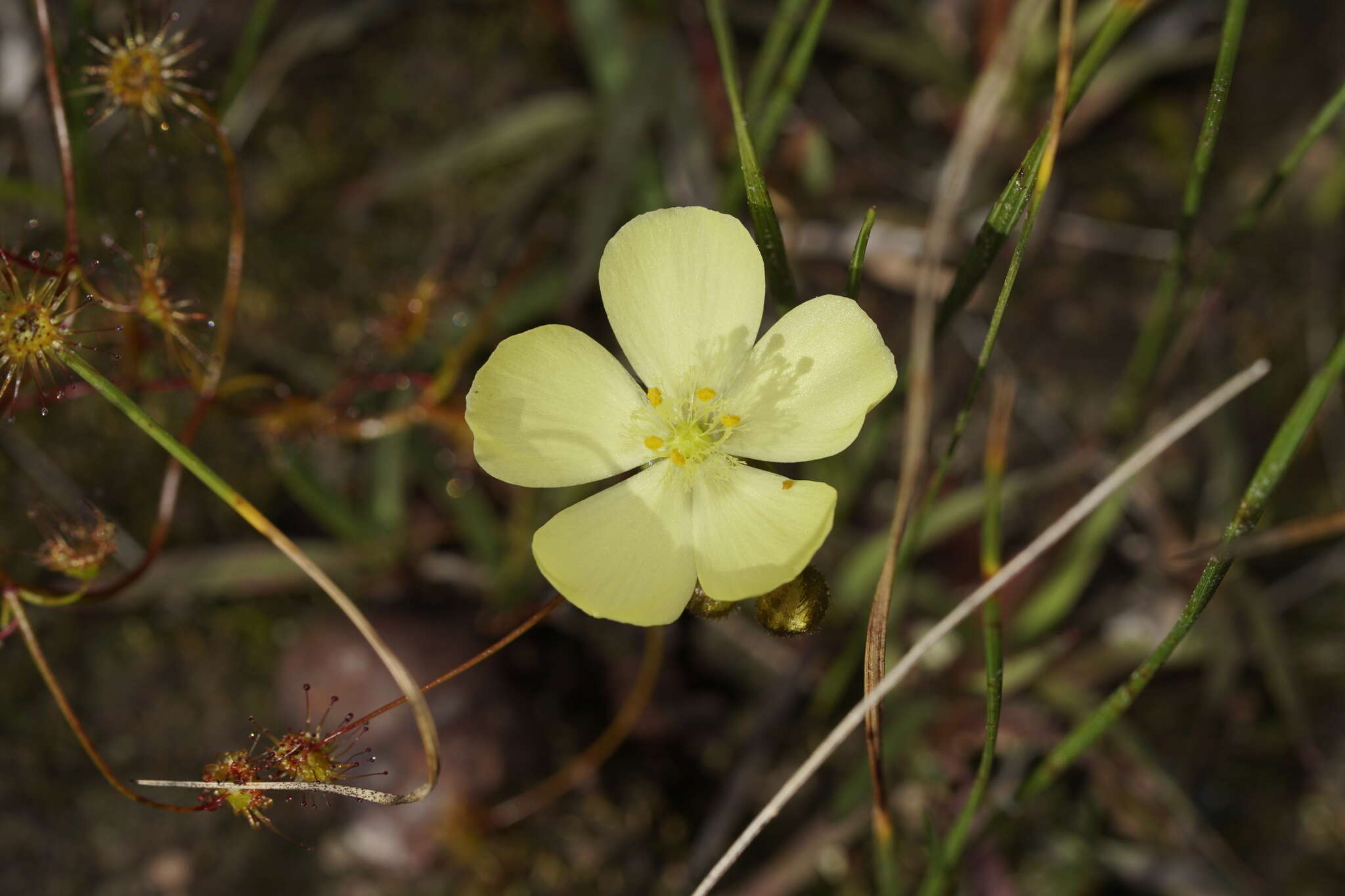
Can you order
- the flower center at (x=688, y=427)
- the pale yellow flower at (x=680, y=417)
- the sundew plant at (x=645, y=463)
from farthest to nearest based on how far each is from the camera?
the sundew plant at (x=645, y=463) → the flower center at (x=688, y=427) → the pale yellow flower at (x=680, y=417)

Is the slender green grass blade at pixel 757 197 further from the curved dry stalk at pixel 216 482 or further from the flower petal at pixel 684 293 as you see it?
the curved dry stalk at pixel 216 482

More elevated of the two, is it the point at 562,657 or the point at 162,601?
the point at 162,601

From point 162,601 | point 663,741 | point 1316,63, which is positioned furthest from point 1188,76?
point 162,601

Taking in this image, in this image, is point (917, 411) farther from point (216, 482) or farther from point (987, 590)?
point (216, 482)

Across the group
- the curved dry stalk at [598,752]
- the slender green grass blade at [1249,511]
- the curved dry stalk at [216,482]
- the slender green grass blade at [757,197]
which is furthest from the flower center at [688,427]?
the curved dry stalk at [598,752]

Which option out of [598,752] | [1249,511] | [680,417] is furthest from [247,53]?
[1249,511]

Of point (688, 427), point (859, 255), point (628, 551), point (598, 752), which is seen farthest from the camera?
point (598, 752)

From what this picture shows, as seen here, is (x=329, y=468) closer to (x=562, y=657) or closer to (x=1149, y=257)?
(x=562, y=657)
